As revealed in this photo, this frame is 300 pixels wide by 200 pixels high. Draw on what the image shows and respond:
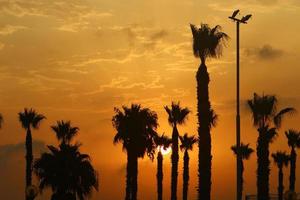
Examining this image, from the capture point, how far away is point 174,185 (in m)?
77.7

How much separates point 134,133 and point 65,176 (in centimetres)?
1360

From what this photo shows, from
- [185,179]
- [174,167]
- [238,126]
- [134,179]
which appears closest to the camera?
[238,126]

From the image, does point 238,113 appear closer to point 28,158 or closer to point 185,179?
point 28,158

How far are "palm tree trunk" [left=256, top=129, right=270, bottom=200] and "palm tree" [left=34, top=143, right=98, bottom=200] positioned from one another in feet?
50.7

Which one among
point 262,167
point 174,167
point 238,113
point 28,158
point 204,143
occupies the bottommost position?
point 174,167

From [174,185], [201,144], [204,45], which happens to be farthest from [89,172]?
[174,185]

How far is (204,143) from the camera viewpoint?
50656mm

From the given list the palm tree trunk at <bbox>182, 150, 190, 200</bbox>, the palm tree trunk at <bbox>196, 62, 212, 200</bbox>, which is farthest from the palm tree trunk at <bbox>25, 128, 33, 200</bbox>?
the palm tree trunk at <bbox>196, 62, 212, 200</bbox>

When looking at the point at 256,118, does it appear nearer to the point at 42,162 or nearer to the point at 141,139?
the point at 141,139

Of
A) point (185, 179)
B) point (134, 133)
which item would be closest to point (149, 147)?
point (134, 133)

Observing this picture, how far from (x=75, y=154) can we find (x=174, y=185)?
2648 centimetres

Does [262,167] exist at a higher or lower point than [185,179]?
higher

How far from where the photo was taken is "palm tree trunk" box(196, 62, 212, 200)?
50.5 m

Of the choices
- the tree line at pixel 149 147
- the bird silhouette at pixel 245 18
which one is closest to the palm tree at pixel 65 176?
the tree line at pixel 149 147
